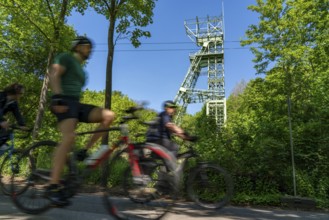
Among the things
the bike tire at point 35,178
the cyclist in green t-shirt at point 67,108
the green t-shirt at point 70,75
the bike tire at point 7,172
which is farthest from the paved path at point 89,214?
the green t-shirt at point 70,75

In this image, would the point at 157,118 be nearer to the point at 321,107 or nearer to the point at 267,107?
the point at 321,107

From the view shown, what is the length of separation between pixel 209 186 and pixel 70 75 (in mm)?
2497

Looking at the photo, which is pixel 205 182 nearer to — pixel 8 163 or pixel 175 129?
pixel 175 129

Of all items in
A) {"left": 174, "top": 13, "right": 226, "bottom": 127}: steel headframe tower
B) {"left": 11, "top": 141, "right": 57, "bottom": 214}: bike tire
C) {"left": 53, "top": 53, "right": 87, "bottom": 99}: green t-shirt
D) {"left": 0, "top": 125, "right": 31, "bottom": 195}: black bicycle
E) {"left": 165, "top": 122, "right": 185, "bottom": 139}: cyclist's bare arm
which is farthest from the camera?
{"left": 174, "top": 13, "right": 226, "bottom": 127}: steel headframe tower

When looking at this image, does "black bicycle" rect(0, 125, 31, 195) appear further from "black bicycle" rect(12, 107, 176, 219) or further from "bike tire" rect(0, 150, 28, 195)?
"black bicycle" rect(12, 107, 176, 219)

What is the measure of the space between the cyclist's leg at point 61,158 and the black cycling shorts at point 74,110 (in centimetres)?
5

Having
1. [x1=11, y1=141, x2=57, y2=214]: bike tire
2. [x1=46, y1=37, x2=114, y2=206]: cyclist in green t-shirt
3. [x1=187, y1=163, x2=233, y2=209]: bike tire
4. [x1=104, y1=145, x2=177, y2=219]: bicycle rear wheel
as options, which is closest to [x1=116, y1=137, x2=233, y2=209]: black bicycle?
[x1=187, y1=163, x2=233, y2=209]: bike tire

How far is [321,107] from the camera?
408 inches

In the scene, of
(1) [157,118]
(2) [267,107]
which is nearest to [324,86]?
(2) [267,107]

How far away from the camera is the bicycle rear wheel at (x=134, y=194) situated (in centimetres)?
364

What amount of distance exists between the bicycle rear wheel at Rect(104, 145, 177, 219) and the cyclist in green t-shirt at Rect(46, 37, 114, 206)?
0.45 m

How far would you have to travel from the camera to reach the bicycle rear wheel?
3639 millimetres

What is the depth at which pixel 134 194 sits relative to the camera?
3760mm

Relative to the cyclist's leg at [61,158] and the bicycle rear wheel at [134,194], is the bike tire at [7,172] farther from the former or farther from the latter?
the bicycle rear wheel at [134,194]
